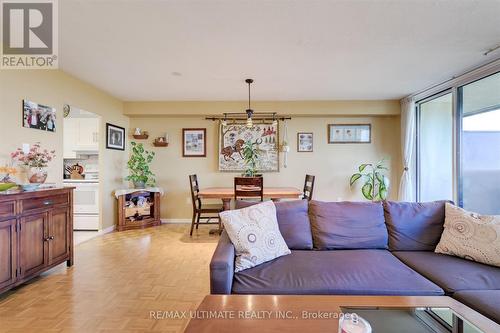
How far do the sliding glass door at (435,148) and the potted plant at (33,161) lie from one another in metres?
5.17

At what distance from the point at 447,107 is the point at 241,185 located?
3.51 metres

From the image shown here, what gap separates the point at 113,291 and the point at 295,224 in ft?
5.76

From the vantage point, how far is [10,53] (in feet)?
8.18

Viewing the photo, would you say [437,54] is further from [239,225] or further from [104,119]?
[104,119]

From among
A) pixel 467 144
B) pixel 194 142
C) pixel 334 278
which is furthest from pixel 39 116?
pixel 467 144

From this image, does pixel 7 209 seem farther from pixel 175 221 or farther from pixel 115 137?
pixel 175 221

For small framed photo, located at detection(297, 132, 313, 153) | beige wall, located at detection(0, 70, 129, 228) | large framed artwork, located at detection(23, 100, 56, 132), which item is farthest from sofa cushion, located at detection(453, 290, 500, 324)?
large framed artwork, located at detection(23, 100, 56, 132)

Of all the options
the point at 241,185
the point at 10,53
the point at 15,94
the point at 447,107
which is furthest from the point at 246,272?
the point at 447,107

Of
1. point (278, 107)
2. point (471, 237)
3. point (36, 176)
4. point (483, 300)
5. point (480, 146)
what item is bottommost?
point (483, 300)

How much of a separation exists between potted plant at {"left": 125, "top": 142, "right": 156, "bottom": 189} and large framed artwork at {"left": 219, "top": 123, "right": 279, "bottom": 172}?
1.38m

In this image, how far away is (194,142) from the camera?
4.96 meters

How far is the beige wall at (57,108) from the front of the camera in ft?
8.20

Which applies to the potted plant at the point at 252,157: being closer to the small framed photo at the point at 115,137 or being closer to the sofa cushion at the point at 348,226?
the small framed photo at the point at 115,137

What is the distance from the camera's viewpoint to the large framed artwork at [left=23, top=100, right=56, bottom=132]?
269 cm
